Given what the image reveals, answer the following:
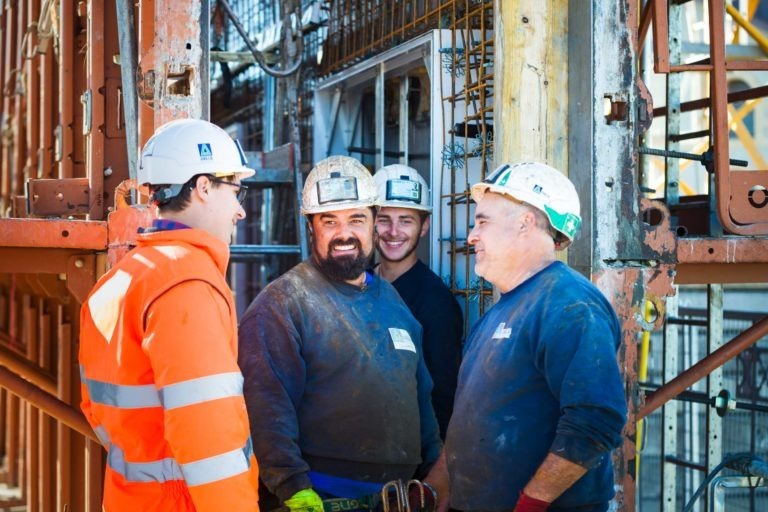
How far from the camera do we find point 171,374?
322 centimetres

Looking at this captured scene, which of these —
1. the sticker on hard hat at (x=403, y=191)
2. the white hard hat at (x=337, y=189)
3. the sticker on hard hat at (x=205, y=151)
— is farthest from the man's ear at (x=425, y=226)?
the sticker on hard hat at (x=205, y=151)

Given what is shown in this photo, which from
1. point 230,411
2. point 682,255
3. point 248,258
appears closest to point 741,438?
point 248,258

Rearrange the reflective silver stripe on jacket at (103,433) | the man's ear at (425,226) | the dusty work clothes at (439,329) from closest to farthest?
1. the reflective silver stripe on jacket at (103,433)
2. the dusty work clothes at (439,329)
3. the man's ear at (425,226)

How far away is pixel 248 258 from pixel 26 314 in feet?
13.8

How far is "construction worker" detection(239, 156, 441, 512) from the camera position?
4570 mm

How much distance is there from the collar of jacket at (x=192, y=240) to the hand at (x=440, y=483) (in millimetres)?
1977

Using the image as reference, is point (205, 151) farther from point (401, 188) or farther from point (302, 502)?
point (401, 188)

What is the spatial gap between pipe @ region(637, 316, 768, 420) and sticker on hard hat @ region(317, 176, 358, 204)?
190cm

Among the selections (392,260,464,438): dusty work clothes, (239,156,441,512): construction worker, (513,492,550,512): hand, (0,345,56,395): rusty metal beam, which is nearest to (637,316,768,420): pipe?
(392,260,464,438): dusty work clothes

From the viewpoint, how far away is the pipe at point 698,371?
5414mm

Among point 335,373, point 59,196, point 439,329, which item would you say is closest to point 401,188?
point 439,329

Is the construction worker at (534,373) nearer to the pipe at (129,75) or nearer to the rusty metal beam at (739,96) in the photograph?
the pipe at (129,75)

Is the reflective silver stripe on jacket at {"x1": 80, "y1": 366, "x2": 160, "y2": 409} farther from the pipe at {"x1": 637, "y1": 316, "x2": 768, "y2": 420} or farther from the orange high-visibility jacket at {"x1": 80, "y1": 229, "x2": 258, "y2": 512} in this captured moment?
the pipe at {"x1": 637, "y1": 316, "x2": 768, "y2": 420}

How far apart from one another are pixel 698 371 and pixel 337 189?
2178 millimetres
